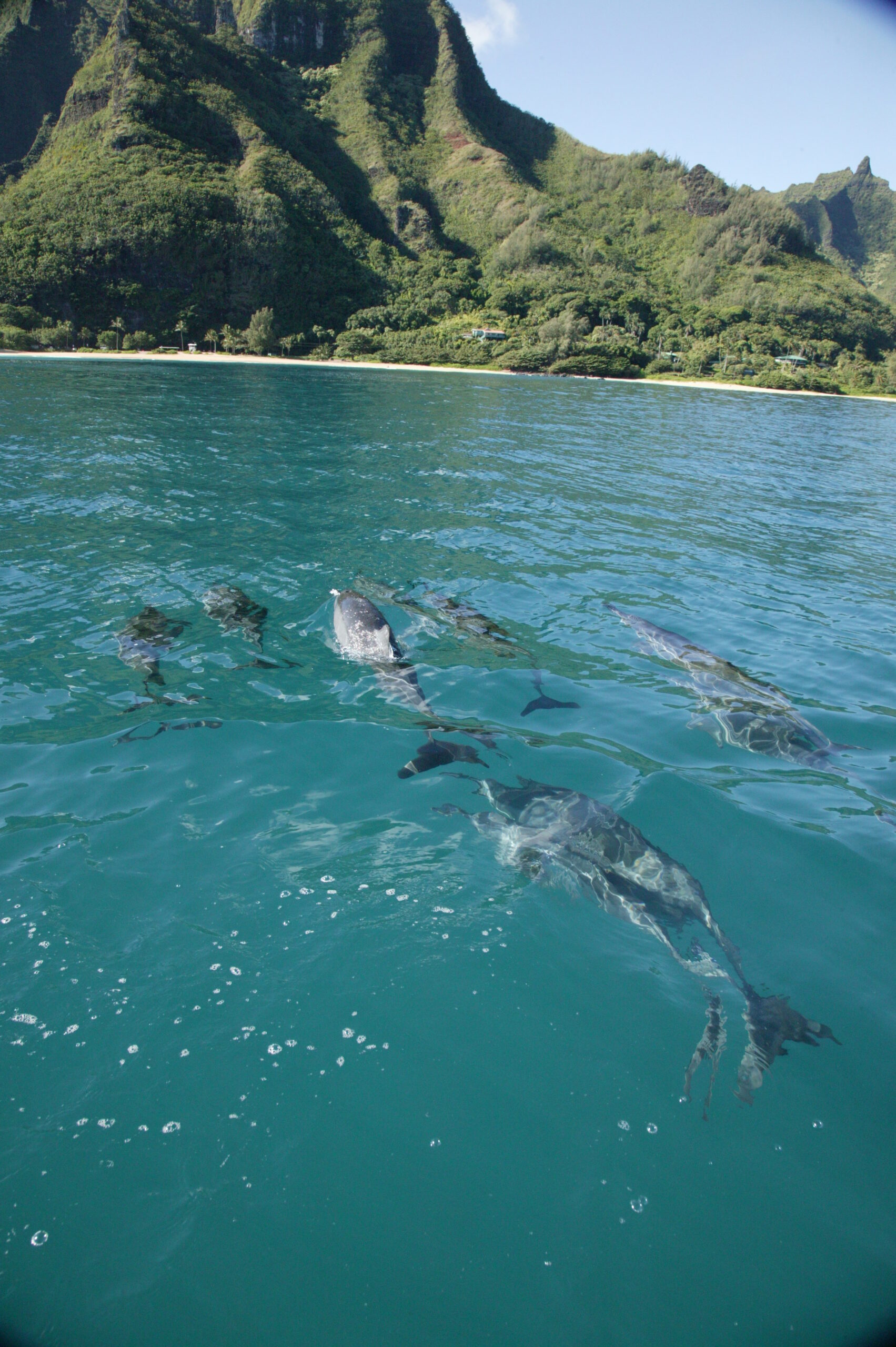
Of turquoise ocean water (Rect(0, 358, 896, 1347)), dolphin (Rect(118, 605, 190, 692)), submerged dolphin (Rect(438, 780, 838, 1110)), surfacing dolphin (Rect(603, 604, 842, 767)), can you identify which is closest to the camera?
turquoise ocean water (Rect(0, 358, 896, 1347))

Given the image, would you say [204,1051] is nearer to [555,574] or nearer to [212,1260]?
[212,1260]

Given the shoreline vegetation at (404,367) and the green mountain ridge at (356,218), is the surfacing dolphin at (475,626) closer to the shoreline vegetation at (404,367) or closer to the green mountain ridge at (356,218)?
the shoreline vegetation at (404,367)

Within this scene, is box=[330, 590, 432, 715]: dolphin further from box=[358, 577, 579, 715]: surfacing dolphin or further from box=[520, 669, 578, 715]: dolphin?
box=[520, 669, 578, 715]: dolphin

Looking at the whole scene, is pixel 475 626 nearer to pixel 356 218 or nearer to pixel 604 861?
pixel 604 861

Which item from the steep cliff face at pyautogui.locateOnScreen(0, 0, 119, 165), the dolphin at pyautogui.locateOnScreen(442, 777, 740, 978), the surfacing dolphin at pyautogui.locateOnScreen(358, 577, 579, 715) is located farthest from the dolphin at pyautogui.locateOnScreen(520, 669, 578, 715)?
the steep cliff face at pyautogui.locateOnScreen(0, 0, 119, 165)

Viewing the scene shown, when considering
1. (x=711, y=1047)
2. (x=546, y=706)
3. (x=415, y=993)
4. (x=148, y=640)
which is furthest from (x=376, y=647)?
(x=711, y=1047)

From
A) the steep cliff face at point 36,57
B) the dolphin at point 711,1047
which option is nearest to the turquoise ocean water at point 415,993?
the dolphin at point 711,1047
